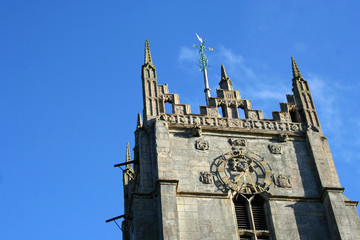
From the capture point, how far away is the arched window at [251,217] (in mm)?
28750

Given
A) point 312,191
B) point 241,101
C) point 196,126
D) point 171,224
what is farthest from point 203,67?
point 171,224

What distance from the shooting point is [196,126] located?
3191 centimetres

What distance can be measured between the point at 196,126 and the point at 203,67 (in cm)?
1166

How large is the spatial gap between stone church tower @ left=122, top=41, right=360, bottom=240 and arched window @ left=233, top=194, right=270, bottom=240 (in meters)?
0.04

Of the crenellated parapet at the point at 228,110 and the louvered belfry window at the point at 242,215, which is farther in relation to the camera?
the crenellated parapet at the point at 228,110

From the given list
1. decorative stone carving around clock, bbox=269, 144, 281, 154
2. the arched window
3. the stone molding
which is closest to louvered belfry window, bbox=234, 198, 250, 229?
the arched window

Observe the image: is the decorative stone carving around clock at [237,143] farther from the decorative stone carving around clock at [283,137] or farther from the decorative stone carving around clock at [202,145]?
the decorative stone carving around clock at [283,137]

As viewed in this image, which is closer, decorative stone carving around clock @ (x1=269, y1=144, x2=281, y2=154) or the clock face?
the clock face

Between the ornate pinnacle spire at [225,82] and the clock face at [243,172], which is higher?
the ornate pinnacle spire at [225,82]

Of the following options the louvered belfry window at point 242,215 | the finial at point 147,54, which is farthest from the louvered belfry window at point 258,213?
the finial at point 147,54

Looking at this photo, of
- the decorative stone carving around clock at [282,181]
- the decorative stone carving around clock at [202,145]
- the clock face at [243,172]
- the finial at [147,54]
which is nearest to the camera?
the clock face at [243,172]

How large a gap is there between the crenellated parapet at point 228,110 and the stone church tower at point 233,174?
45 mm

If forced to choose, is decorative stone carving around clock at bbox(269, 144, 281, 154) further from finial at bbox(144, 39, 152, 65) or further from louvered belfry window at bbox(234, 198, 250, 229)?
finial at bbox(144, 39, 152, 65)

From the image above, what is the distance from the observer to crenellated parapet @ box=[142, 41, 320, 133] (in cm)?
3275
